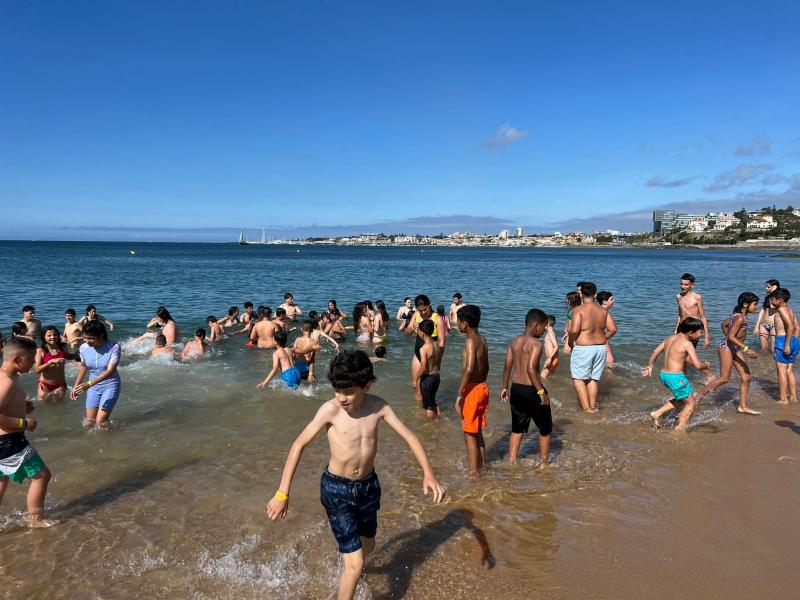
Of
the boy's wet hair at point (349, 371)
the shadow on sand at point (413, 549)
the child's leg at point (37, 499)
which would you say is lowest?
the shadow on sand at point (413, 549)

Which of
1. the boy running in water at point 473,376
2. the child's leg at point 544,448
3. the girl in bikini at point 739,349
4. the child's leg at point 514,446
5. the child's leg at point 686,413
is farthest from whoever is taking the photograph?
the girl in bikini at point 739,349

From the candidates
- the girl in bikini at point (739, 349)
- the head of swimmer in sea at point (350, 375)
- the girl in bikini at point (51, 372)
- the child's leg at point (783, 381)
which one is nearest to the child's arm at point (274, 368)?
the girl in bikini at point (51, 372)

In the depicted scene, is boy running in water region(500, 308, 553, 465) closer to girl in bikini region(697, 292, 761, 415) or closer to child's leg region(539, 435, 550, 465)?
child's leg region(539, 435, 550, 465)

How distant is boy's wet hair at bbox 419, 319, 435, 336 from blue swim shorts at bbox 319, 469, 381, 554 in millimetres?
3964

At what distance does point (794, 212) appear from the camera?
19912 centimetres

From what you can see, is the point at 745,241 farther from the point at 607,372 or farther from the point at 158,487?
the point at 158,487

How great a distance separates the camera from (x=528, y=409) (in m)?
5.57

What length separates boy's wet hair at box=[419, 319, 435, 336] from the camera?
7223 millimetres

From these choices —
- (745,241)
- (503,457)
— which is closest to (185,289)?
(503,457)

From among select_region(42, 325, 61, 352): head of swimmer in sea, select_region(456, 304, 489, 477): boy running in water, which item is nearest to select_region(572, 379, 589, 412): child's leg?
select_region(456, 304, 489, 477): boy running in water

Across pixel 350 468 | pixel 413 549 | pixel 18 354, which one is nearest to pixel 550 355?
pixel 413 549

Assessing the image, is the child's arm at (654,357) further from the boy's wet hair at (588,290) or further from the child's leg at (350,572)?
the child's leg at (350,572)

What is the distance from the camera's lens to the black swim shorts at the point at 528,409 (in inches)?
216

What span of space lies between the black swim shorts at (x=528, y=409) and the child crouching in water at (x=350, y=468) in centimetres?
248
